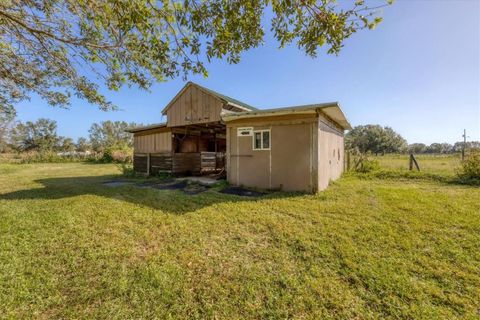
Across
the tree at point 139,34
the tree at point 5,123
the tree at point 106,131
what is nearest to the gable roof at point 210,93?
the tree at point 139,34

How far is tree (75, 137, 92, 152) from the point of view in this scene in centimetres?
6054

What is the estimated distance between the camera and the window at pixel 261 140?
7.52m

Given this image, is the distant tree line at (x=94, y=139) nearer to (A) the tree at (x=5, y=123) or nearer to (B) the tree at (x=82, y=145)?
(B) the tree at (x=82, y=145)

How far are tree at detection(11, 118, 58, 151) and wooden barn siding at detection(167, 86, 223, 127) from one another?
58.4m

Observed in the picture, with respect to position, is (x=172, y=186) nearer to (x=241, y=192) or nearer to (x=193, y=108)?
(x=241, y=192)

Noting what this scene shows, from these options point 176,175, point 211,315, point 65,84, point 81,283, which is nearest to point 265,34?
point 211,315

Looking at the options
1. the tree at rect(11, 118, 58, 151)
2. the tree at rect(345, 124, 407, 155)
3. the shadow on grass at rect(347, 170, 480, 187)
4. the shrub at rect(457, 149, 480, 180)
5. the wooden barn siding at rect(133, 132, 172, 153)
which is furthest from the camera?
the tree at rect(345, 124, 407, 155)

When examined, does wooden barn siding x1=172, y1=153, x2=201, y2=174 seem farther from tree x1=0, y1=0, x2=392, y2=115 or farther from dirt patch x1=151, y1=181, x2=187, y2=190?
tree x1=0, y1=0, x2=392, y2=115

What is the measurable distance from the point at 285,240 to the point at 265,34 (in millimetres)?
3592

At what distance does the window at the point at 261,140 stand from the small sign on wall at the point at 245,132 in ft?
0.57

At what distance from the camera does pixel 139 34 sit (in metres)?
3.72

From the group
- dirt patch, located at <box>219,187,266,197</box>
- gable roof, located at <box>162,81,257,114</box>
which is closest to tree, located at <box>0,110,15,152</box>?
gable roof, located at <box>162,81,257,114</box>

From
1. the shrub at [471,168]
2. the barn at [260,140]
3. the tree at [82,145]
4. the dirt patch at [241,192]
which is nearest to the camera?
the barn at [260,140]

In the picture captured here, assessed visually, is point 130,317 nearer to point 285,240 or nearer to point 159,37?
point 285,240
